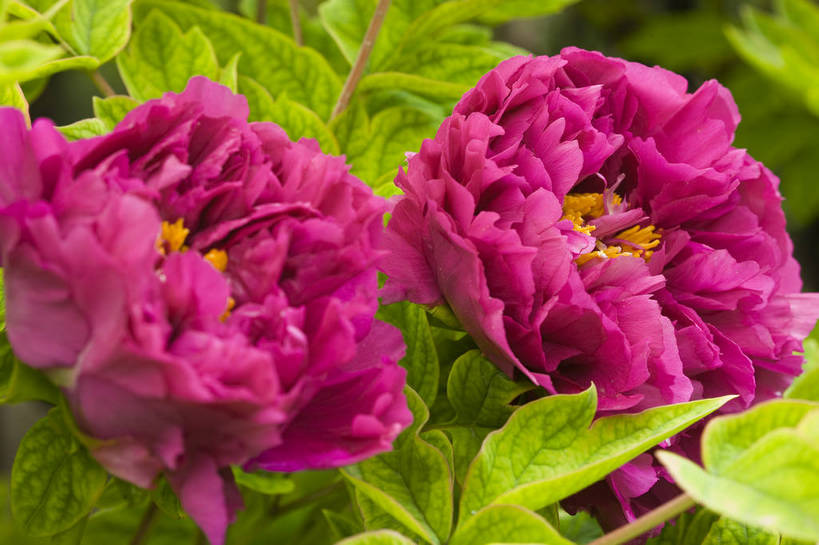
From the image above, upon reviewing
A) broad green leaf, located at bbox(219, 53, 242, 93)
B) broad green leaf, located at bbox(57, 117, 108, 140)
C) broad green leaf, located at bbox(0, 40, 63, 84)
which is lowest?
broad green leaf, located at bbox(57, 117, 108, 140)

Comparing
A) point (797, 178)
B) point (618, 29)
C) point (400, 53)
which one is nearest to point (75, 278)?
point (400, 53)

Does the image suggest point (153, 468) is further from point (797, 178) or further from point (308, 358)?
point (797, 178)

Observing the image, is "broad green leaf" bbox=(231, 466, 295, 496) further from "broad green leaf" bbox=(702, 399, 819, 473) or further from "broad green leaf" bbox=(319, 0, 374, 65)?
"broad green leaf" bbox=(319, 0, 374, 65)

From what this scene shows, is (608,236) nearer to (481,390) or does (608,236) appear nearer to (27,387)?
(481,390)

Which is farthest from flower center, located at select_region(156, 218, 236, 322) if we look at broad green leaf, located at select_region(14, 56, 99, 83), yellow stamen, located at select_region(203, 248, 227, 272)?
broad green leaf, located at select_region(14, 56, 99, 83)

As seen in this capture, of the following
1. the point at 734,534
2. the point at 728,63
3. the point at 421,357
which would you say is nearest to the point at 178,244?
the point at 421,357
